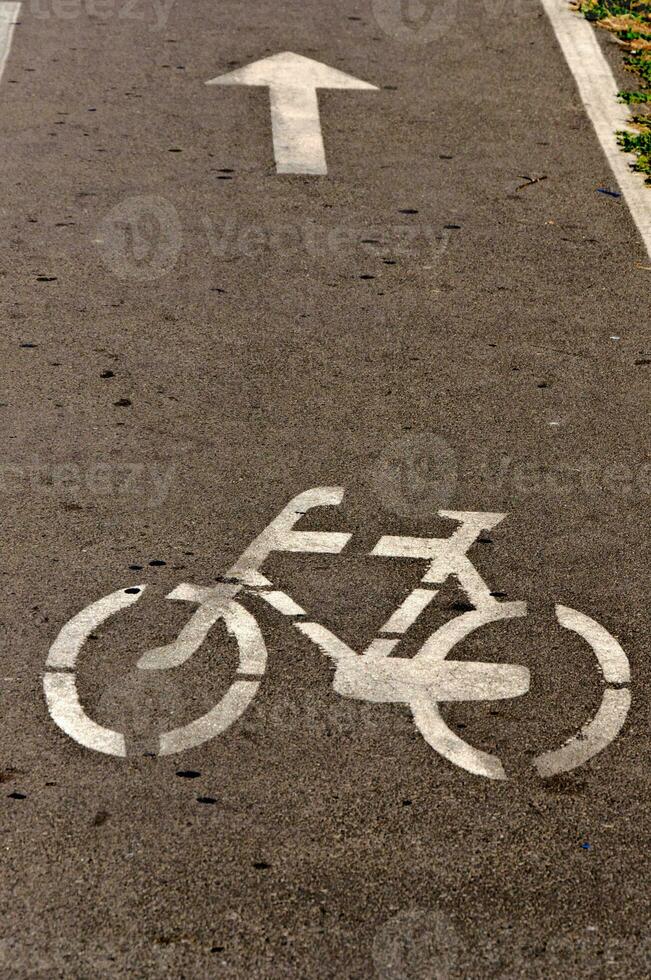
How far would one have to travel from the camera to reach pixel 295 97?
34.6ft

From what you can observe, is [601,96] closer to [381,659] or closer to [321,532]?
[321,532]

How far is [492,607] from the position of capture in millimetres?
5473

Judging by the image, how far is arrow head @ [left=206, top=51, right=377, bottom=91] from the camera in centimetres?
1079

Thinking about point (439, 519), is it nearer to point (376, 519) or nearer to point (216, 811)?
point (376, 519)

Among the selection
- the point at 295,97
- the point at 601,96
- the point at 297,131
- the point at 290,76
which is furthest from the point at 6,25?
the point at 601,96

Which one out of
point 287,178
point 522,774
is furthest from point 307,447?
point 287,178

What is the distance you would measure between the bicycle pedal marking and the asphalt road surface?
0.01 metres

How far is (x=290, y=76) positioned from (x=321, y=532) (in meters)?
6.01

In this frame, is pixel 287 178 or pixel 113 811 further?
pixel 287 178

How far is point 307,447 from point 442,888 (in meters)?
2.75

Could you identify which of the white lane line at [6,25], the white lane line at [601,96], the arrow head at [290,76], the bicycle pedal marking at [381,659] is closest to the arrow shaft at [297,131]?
the arrow head at [290,76]

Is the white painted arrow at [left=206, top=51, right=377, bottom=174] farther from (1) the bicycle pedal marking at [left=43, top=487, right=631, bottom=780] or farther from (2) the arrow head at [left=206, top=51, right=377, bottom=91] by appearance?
(1) the bicycle pedal marking at [left=43, top=487, right=631, bottom=780]

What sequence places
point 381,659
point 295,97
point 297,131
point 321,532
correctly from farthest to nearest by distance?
point 295,97 < point 297,131 < point 321,532 < point 381,659

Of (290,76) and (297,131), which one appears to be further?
(290,76)
